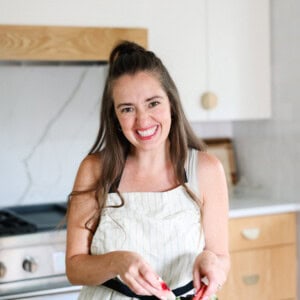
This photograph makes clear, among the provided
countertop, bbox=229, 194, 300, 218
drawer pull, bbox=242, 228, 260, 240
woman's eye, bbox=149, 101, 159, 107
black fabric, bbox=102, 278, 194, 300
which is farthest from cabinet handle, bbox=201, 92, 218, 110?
black fabric, bbox=102, 278, 194, 300

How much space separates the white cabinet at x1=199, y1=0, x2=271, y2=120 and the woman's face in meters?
1.22

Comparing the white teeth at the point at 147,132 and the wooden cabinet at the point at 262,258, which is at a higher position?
the white teeth at the point at 147,132

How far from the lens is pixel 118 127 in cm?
152

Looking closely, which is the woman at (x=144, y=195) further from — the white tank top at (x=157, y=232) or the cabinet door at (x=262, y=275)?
Answer: the cabinet door at (x=262, y=275)

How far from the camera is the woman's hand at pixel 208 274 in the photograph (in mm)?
1306

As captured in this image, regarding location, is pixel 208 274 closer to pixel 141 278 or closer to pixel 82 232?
pixel 141 278

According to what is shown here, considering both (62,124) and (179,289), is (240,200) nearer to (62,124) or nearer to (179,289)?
(62,124)

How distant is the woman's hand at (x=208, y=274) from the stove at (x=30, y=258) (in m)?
0.85

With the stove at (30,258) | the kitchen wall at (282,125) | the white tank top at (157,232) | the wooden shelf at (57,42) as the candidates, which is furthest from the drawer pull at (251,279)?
the white tank top at (157,232)

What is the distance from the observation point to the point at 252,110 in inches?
108

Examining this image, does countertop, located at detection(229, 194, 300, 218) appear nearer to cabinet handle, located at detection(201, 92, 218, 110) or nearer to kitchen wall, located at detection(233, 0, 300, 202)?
kitchen wall, located at detection(233, 0, 300, 202)

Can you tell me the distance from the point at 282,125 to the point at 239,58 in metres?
0.34

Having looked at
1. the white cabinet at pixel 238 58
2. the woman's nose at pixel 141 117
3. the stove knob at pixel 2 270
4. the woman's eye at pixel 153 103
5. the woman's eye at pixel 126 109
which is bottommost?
the stove knob at pixel 2 270

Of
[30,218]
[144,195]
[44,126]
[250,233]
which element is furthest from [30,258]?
[250,233]
